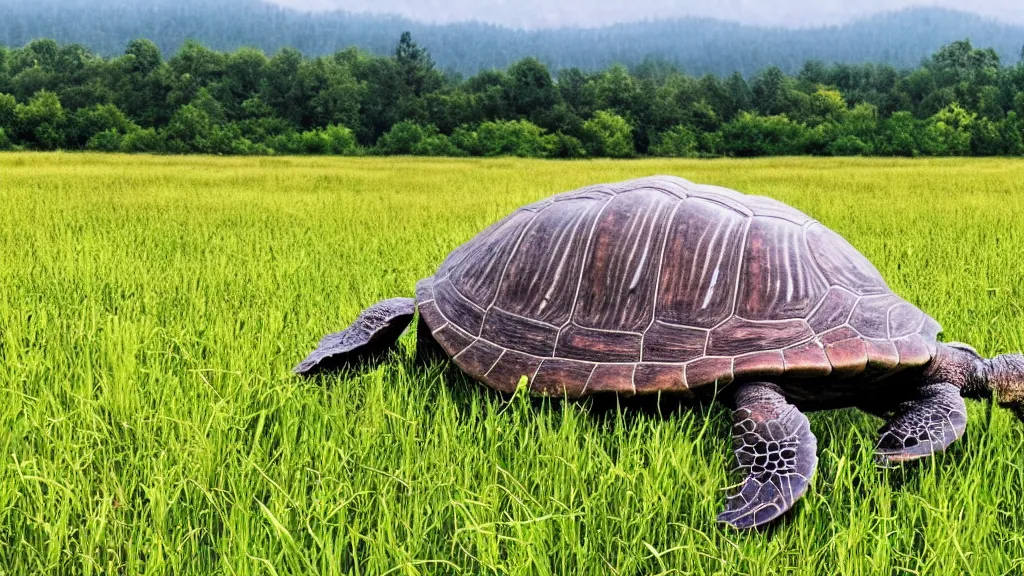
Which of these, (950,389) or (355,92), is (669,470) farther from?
(355,92)

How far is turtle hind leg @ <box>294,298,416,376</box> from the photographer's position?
Result: 3.68 meters

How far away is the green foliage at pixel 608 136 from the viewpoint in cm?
6241

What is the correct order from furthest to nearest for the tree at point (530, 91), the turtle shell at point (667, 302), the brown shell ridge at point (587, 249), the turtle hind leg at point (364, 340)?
1. the tree at point (530, 91)
2. the turtle hind leg at point (364, 340)
3. the brown shell ridge at point (587, 249)
4. the turtle shell at point (667, 302)

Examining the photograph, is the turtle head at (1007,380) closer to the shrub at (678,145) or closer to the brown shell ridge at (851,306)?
the brown shell ridge at (851,306)

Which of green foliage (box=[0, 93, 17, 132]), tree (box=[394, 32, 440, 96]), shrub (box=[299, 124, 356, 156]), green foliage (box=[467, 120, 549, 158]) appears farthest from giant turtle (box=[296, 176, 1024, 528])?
tree (box=[394, 32, 440, 96])

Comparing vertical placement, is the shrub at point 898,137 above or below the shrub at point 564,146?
above

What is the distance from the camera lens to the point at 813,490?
7.80 feet

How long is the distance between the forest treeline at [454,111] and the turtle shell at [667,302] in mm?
52299

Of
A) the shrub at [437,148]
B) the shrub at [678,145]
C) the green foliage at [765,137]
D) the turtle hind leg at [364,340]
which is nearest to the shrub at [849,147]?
the green foliage at [765,137]

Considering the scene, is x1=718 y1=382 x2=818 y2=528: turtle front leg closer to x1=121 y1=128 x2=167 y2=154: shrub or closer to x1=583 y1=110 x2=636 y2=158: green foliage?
x1=121 y1=128 x2=167 y2=154: shrub

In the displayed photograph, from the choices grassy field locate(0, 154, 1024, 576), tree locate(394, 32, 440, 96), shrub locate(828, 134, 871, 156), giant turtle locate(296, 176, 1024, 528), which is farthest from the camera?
tree locate(394, 32, 440, 96)

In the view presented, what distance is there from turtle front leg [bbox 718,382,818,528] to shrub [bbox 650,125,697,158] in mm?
58454

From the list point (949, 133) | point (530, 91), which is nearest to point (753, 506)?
point (949, 133)

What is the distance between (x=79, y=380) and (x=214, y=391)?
0.83m
